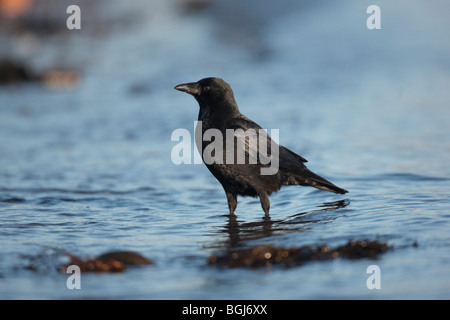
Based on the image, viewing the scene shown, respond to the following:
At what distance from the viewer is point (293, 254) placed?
503 centimetres

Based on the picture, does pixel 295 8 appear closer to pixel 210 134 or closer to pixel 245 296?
pixel 210 134

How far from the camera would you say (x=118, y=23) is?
819 inches

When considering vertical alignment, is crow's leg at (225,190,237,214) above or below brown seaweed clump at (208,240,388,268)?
above

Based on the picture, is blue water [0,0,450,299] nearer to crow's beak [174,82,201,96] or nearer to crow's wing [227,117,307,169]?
crow's wing [227,117,307,169]

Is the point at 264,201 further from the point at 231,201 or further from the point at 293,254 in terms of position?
the point at 293,254

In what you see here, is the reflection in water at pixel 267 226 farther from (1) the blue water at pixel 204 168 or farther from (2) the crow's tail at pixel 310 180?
(2) the crow's tail at pixel 310 180

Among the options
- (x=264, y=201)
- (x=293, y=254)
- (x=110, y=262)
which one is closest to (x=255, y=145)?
(x=264, y=201)

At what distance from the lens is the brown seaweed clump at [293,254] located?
4.95 metres

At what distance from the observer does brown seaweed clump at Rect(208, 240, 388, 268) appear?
16.2ft

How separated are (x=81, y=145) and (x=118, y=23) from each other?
1072 cm

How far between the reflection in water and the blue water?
0.10 feet

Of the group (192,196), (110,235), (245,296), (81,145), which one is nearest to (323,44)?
(81,145)

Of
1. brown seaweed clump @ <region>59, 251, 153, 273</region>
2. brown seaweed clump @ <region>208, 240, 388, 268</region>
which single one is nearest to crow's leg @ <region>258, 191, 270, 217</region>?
brown seaweed clump @ <region>208, 240, 388, 268</region>

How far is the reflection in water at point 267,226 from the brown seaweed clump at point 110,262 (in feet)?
2.48
